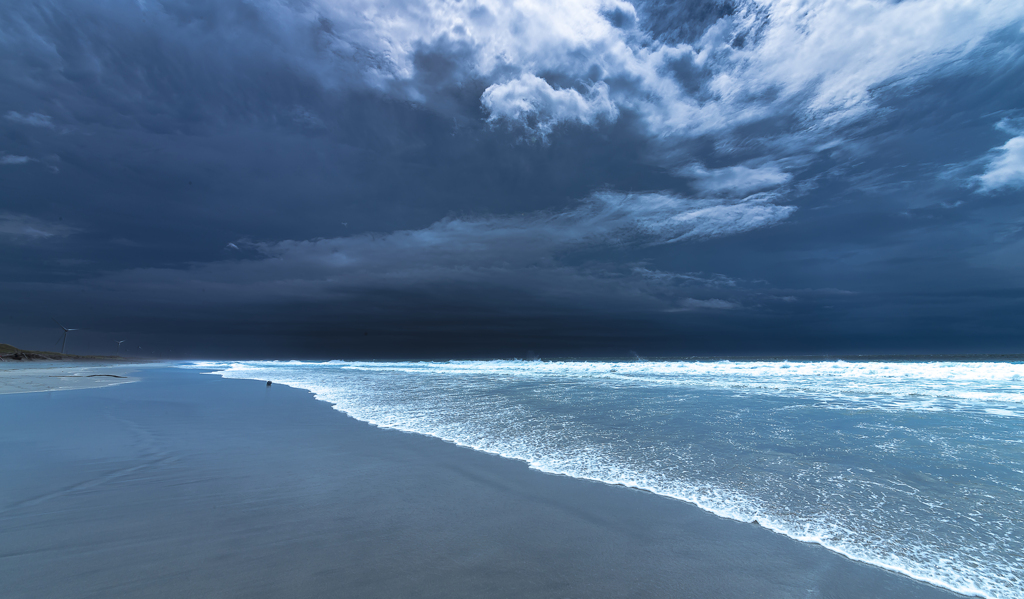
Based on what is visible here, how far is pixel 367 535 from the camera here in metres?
4.04

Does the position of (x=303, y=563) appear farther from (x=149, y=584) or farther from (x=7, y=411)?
(x=7, y=411)

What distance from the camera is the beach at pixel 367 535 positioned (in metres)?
3.19

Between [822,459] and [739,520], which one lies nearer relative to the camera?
[739,520]

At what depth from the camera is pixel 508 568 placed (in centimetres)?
344

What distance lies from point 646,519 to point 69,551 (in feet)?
17.0

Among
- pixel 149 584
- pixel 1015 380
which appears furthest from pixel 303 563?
pixel 1015 380

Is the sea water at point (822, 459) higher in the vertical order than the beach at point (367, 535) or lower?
higher

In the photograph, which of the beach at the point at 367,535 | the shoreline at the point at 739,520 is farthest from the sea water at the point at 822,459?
the beach at the point at 367,535

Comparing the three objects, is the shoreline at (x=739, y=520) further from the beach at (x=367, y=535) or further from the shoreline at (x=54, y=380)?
the shoreline at (x=54, y=380)

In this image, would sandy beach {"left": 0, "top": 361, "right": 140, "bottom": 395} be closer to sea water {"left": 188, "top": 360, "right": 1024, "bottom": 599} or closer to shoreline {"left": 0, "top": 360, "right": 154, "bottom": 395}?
shoreline {"left": 0, "top": 360, "right": 154, "bottom": 395}

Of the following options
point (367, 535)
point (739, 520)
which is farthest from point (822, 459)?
point (367, 535)

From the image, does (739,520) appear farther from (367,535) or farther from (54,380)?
(54,380)

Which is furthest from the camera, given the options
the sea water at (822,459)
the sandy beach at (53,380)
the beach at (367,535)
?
the sandy beach at (53,380)

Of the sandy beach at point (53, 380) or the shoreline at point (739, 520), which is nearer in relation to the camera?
the shoreline at point (739, 520)
